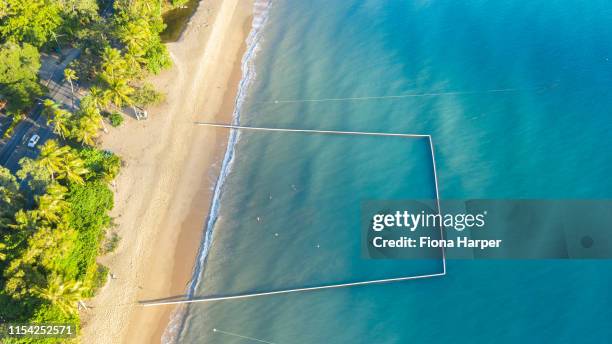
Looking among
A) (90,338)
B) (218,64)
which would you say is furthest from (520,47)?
(90,338)

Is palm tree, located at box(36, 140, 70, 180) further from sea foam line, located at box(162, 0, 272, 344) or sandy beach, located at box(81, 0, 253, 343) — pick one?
sea foam line, located at box(162, 0, 272, 344)

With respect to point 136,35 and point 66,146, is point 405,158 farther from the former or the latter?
point 66,146

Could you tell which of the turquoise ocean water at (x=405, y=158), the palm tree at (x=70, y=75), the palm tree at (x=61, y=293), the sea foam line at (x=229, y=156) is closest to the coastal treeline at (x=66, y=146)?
the palm tree at (x=61, y=293)

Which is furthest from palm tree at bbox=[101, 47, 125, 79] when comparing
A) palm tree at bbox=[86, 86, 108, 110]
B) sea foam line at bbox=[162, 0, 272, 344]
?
sea foam line at bbox=[162, 0, 272, 344]

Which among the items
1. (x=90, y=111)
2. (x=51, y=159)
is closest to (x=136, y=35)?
(x=90, y=111)

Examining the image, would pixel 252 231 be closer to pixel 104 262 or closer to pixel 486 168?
pixel 104 262

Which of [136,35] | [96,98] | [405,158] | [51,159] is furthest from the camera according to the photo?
[136,35]
